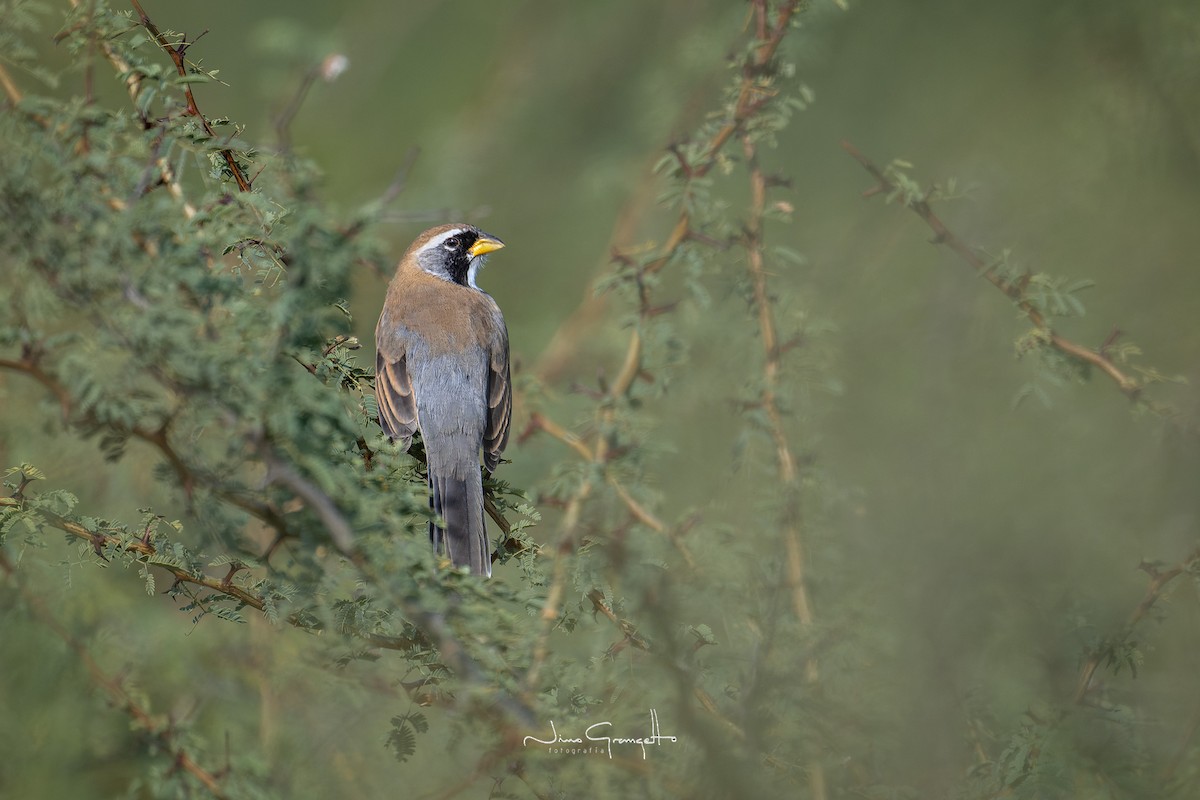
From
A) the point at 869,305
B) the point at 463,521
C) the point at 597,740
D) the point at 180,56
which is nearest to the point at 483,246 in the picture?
the point at 869,305

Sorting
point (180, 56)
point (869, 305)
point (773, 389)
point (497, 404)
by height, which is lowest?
point (773, 389)

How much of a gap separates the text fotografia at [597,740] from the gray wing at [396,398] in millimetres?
1886

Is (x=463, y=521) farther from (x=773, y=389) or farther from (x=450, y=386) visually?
(x=773, y=389)

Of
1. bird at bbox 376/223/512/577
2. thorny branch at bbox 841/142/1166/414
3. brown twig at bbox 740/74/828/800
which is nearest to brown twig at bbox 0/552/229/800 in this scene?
bird at bbox 376/223/512/577

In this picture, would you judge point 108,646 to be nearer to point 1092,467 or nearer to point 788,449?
point 788,449

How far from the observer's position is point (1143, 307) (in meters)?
4.86

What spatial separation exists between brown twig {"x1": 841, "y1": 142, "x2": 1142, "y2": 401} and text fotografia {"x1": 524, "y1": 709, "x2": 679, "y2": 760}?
1324 millimetres

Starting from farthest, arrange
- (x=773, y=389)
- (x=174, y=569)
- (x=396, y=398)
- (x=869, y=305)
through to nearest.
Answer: (x=869, y=305)
(x=396, y=398)
(x=773, y=389)
(x=174, y=569)

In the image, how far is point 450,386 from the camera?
13.7 feet

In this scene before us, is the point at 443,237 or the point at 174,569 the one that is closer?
the point at 174,569

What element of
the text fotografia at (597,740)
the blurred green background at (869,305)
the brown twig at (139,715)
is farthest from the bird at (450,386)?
the text fotografia at (597,740)

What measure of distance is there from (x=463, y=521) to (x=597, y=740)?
1438mm

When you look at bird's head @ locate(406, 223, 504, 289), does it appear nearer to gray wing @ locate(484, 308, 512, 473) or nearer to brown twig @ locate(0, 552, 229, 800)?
gray wing @ locate(484, 308, 512, 473)

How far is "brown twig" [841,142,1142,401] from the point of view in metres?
2.54
